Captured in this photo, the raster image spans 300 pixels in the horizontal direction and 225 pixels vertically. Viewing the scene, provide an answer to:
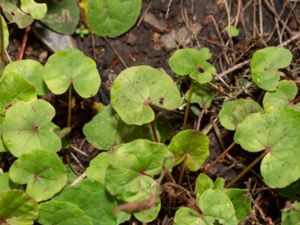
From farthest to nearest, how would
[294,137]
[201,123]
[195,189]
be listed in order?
1. [201,123]
2. [195,189]
3. [294,137]

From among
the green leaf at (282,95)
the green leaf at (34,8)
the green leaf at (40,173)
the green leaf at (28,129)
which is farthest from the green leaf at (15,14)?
the green leaf at (282,95)

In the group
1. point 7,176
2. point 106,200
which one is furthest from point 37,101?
point 106,200

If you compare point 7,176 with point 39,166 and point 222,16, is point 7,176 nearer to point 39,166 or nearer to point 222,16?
point 39,166

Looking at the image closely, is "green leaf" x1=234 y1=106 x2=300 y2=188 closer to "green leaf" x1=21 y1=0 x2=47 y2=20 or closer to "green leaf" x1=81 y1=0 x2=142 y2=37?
"green leaf" x1=81 y1=0 x2=142 y2=37

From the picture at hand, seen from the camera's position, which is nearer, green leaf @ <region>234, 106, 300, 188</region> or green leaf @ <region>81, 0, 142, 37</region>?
green leaf @ <region>234, 106, 300, 188</region>

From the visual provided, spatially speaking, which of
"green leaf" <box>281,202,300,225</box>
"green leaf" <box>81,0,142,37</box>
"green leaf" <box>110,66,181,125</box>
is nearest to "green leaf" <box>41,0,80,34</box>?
"green leaf" <box>81,0,142,37</box>
